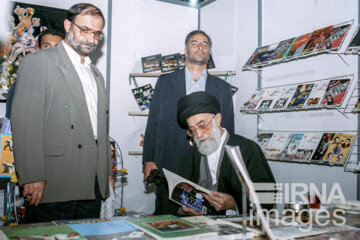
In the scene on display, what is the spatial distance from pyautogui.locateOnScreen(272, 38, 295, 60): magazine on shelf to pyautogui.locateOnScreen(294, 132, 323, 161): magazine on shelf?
75 centimetres

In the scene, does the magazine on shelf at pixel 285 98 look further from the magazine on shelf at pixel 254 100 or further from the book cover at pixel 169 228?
the book cover at pixel 169 228

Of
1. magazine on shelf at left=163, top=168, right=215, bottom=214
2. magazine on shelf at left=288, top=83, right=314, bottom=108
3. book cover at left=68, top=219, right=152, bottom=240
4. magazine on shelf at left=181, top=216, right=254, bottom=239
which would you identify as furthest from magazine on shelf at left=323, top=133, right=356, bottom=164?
book cover at left=68, top=219, right=152, bottom=240

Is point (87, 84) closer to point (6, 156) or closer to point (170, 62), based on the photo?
point (6, 156)

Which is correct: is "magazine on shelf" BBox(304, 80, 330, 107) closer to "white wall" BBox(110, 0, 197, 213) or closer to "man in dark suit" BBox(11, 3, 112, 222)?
"man in dark suit" BBox(11, 3, 112, 222)

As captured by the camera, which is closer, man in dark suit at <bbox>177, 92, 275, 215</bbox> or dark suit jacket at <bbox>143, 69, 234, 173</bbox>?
man in dark suit at <bbox>177, 92, 275, 215</bbox>

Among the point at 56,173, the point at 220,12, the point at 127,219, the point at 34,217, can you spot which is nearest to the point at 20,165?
the point at 56,173

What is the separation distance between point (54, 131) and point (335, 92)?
6.77ft

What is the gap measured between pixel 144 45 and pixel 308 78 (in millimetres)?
2052

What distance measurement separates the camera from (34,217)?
5.79 feet

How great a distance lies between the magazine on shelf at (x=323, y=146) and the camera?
2.65m

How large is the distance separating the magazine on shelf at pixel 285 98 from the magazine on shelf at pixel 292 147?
0.28 m

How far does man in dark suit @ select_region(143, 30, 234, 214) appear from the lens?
9.05 feet

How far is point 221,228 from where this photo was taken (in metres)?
1.17

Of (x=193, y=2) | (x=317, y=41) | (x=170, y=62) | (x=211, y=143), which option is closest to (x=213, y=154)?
(x=211, y=143)
